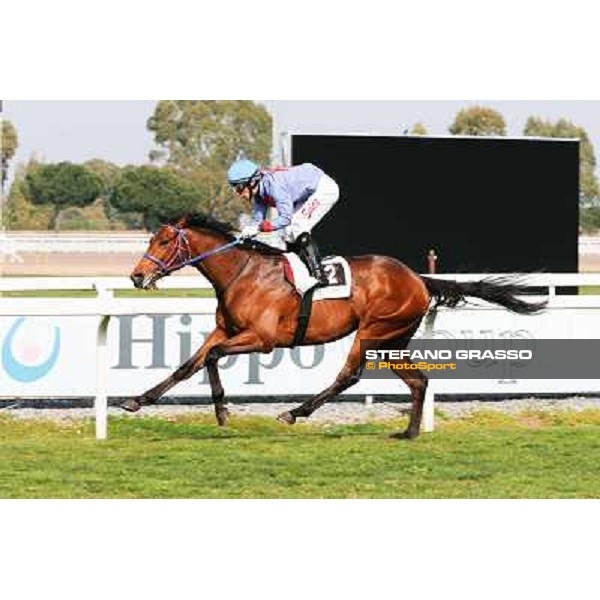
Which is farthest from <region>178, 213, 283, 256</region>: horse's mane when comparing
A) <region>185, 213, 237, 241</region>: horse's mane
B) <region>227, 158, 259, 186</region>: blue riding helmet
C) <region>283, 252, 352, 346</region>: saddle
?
<region>227, 158, 259, 186</region>: blue riding helmet

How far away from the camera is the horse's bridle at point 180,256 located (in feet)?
22.4

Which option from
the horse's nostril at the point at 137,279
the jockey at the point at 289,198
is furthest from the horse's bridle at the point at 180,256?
the jockey at the point at 289,198

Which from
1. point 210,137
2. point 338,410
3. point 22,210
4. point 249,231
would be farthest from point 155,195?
point 249,231

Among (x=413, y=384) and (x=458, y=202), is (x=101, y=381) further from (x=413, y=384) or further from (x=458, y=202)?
(x=458, y=202)

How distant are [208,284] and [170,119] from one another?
20119 millimetres

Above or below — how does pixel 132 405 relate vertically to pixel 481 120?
below

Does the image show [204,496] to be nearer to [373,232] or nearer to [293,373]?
[293,373]

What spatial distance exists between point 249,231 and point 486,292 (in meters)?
1.64

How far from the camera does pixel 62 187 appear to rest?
104 ft

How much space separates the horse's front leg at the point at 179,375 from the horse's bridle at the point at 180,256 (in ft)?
1.31

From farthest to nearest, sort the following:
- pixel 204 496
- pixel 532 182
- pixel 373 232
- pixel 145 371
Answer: pixel 532 182
pixel 373 232
pixel 145 371
pixel 204 496

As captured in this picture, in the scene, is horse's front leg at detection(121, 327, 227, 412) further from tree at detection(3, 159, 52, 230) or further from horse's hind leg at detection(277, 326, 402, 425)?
tree at detection(3, 159, 52, 230)

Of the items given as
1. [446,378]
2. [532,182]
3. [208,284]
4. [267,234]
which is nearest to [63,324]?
[208,284]

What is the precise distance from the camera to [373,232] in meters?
10.4
